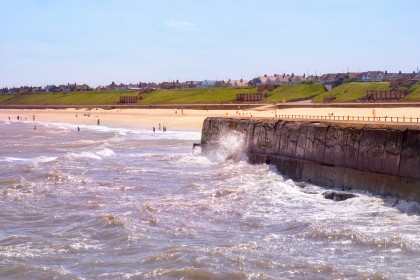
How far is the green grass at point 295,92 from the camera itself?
9903 cm

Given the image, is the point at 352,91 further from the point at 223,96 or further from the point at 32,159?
the point at 32,159

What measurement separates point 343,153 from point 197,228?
7.50 m

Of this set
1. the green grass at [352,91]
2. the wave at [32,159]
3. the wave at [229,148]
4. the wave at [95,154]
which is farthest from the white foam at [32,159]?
the green grass at [352,91]

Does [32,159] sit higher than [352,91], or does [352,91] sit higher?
[352,91]

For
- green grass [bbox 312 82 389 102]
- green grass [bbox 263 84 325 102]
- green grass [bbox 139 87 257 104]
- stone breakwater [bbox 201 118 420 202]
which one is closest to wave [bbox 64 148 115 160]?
stone breakwater [bbox 201 118 420 202]

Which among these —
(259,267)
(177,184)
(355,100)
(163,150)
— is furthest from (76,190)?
(355,100)

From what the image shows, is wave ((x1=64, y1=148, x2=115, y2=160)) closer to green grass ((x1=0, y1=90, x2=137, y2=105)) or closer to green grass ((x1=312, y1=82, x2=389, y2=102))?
green grass ((x1=312, y1=82, x2=389, y2=102))

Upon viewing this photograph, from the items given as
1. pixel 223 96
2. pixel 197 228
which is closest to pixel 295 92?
pixel 223 96

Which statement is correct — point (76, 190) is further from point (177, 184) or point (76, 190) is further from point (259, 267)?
point (259, 267)

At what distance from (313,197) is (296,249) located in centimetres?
670

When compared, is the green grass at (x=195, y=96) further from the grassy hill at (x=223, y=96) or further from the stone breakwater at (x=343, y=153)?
the stone breakwater at (x=343, y=153)

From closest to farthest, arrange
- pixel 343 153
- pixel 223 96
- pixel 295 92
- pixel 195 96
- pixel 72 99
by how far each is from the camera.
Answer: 1. pixel 343 153
2. pixel 295 92
3. pixel 223 96
4. pixel 195 96
5. pixel 72 99

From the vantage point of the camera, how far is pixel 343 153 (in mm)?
21609

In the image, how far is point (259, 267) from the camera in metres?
12.5
